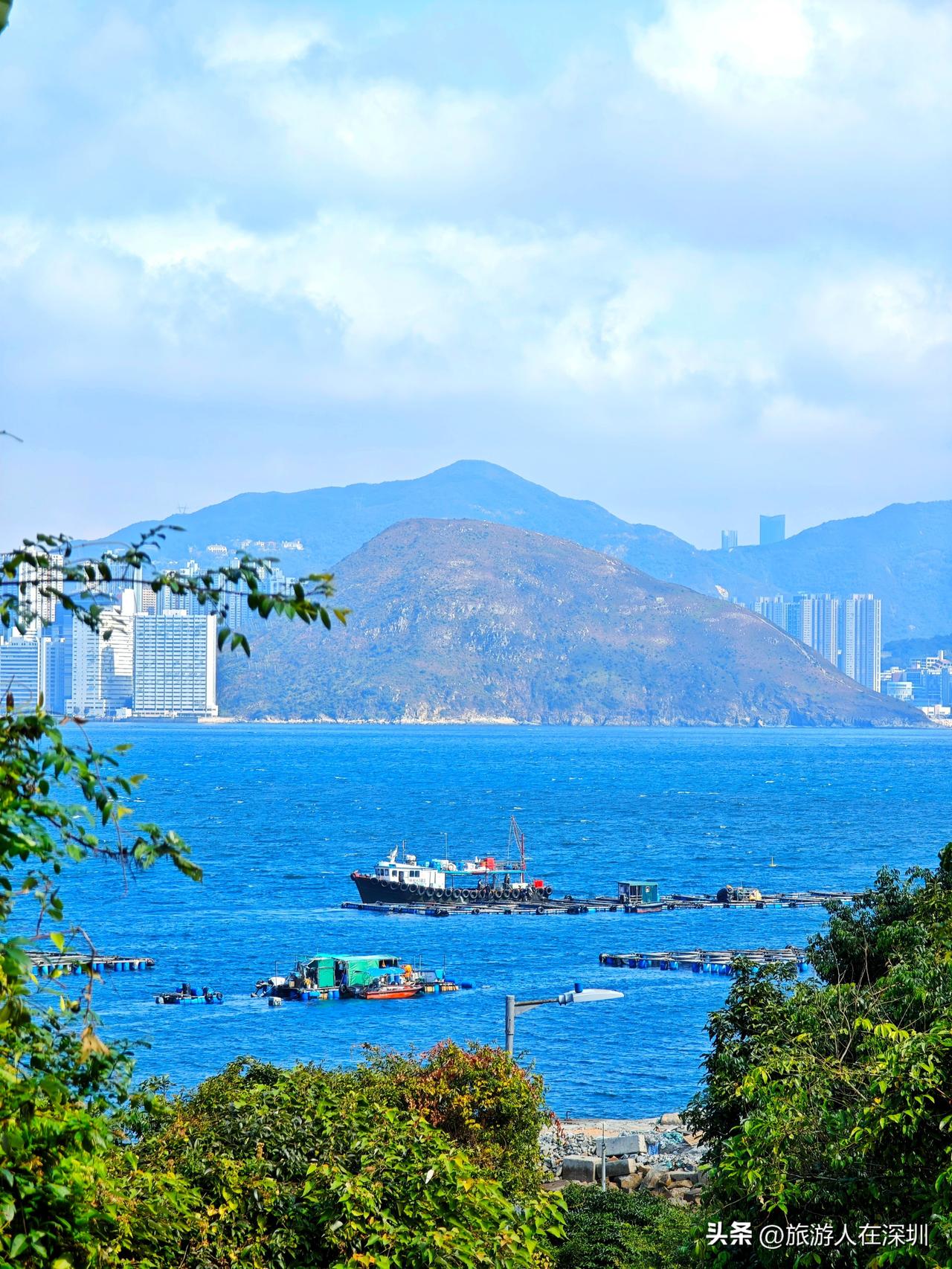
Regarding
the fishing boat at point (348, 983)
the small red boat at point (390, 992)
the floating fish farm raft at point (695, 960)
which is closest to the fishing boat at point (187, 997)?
the fishing boat at point (348, 983)

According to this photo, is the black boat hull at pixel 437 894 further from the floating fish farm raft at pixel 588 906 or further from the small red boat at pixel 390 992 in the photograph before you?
the small red boat at pixel 390 992

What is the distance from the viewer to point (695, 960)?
191 ft

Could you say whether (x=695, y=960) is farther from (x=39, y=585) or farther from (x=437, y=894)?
(x=39, y=585)

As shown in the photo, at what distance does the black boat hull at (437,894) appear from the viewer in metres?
75.5

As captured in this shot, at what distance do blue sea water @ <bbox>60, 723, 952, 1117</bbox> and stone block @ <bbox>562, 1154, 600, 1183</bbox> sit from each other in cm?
983

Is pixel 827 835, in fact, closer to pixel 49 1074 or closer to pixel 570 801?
pixel 570 801

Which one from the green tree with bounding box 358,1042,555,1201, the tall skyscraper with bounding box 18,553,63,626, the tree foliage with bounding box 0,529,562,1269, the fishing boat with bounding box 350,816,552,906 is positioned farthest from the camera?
the fishing boat with bounding box 350,816,552,906

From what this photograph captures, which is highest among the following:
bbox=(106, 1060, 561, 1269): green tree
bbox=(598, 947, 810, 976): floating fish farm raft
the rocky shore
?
bbox=(106, 1060, 561, 1269): green tree

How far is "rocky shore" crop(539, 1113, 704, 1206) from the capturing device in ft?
79.9

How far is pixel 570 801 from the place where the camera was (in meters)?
131

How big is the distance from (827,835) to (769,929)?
4331cm

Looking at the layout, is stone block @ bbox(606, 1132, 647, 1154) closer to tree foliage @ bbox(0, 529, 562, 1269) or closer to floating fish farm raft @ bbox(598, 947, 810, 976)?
tree foliage @ bbox(0, 529, 562, 1269)

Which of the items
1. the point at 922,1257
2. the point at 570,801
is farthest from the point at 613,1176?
the point at 570,801

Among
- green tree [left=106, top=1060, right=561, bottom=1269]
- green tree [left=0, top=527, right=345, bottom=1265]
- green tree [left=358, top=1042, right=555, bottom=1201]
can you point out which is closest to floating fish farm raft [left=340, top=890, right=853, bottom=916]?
green tree [left=358, top=1042, right=555, bottom=1201]
